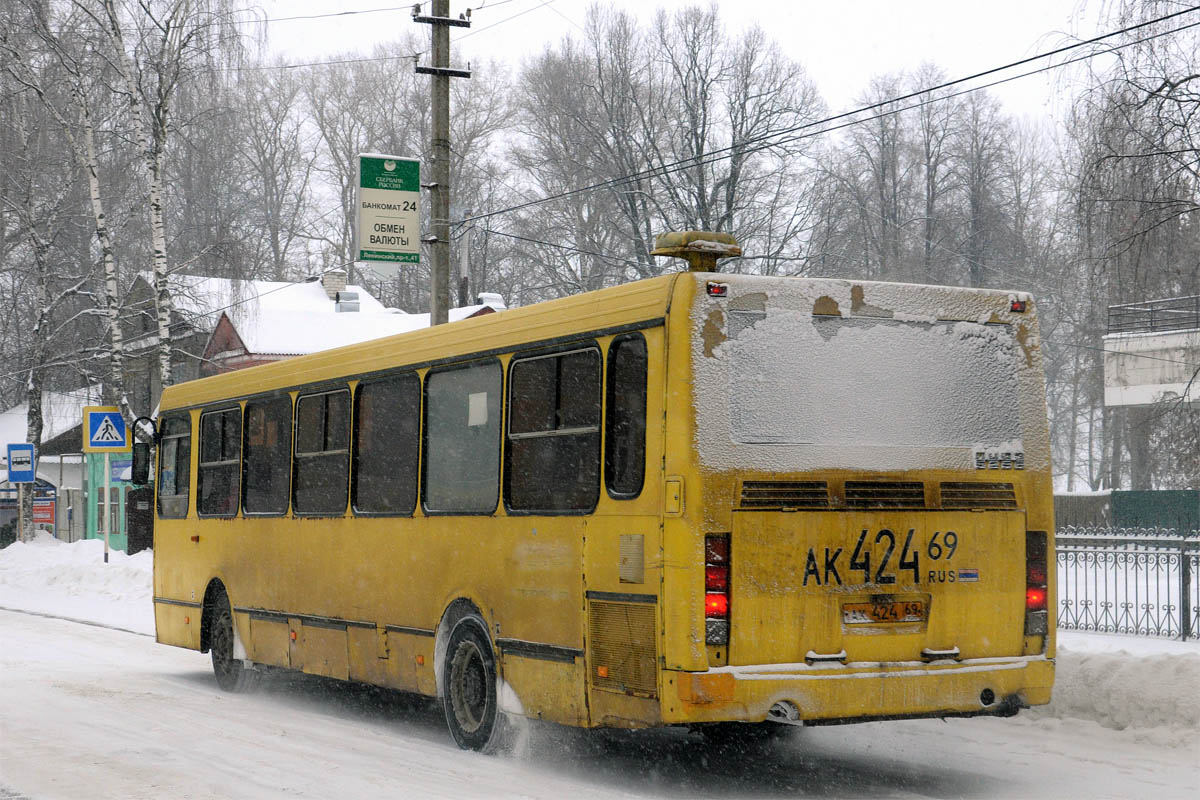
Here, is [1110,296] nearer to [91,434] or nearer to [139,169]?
[91,434]

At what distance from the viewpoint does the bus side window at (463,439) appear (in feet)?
31.4

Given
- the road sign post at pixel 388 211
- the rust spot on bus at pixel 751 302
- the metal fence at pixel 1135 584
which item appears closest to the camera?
the rust spot on bus at pixel 751 302

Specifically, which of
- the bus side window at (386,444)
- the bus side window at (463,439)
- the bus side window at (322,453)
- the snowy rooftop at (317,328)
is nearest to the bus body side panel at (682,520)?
the bus side window at (463,439)

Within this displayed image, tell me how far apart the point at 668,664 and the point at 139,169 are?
31.7 meters

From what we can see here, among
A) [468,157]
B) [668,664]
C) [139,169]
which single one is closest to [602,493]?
[668,664]

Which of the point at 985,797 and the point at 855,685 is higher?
the point at 855,685

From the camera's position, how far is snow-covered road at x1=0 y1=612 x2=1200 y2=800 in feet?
27.1

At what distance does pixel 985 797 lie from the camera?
8.07 m

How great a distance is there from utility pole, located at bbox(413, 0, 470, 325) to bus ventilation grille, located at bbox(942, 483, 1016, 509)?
28.9ft

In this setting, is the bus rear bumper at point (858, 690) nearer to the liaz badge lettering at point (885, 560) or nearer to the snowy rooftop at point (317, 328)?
the liaz badge lettering at point (885, 560)

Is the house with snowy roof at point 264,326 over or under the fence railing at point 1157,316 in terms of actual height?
over

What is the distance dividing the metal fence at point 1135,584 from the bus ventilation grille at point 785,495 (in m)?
6.67

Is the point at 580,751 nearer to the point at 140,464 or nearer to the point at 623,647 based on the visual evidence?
the point at 623,647

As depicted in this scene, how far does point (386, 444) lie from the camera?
10930mm
